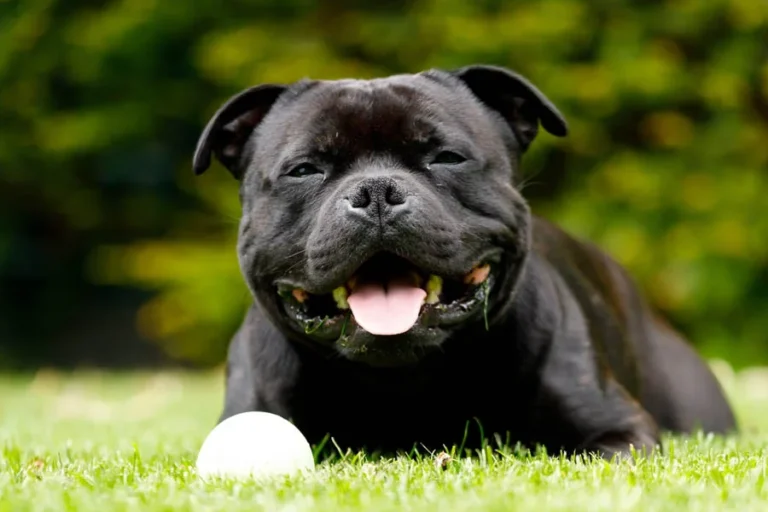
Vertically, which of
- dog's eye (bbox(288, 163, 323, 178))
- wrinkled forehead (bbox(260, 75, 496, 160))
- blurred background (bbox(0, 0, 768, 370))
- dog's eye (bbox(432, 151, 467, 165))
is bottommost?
blurred background (bbox(0, 0, 768, 370))

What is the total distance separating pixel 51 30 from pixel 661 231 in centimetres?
619

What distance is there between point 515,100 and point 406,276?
866 millimetres

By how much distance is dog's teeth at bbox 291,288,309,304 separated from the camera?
3.35m

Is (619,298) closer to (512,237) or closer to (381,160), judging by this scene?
(512,237)

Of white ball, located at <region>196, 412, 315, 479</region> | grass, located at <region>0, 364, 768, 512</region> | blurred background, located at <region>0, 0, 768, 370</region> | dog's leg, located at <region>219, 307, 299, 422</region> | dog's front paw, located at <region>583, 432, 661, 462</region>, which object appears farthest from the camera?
blurred background, located at <region>0, 0, 768, 370</region>

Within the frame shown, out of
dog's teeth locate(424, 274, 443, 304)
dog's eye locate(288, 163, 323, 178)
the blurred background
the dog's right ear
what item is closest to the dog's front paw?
dog's teeth locate(424, 274, 443, 304)

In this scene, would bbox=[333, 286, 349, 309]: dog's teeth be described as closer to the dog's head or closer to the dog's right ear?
the dog's head

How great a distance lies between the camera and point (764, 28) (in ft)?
31.2

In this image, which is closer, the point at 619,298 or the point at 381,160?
the point at 381,160

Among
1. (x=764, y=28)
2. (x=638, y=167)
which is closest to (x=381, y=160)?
(x=638, y=167)

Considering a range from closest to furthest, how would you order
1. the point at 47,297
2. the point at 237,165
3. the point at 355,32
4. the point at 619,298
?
the point at 237,165 → the point at 619,298 → the point at 355,32 → the point at 47,297

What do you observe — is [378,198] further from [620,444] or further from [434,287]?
[620,444]

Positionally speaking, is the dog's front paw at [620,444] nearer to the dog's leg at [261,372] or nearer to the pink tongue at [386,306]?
the pink tongue at [386,306]

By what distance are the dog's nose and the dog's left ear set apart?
0.75 m
